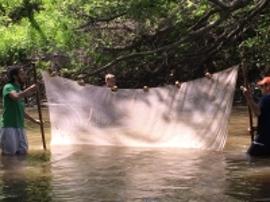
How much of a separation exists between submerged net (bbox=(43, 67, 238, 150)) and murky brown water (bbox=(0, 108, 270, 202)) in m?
0.34

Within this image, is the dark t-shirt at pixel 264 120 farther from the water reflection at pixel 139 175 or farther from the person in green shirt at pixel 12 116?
the person in green shirt at pixel 12 116

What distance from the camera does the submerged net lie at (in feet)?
38.2

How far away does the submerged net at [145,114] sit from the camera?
Answer: 38.2 ft

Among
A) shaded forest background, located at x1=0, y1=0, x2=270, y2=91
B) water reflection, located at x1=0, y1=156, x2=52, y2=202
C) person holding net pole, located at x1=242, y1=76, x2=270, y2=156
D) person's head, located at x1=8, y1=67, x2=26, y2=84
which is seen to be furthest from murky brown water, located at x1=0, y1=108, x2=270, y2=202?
shaded forest background, located at x1=0, y1=0, x2=270, y2=91

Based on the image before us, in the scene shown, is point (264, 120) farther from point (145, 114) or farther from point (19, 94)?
point (19, 94)

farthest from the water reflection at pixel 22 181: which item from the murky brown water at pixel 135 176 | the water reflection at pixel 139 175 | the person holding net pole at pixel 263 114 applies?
the person holding net pole at pixel 263 114

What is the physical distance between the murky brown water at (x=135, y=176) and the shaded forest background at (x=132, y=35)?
8.86 feet

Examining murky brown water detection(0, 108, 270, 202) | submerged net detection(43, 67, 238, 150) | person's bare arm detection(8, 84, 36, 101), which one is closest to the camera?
murky brown water detection(0, 108, 270, 202)

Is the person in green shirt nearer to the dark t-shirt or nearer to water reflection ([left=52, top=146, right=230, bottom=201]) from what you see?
water reflection ([left=52, top=146, right=230, bottom=201])

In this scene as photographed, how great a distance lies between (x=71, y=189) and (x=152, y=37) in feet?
30.0

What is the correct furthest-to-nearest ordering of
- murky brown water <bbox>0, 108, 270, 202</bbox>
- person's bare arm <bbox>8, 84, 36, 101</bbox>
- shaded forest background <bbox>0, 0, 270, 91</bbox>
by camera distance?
shaded forest background <bbox>0, 0, 270, 91</bbox> → person's bare arm <bbox>8, 84, 36, 101</bbox> → murky brown water <bbox>0, 108, 270, 202</bbox>

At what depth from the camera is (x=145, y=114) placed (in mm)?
12406

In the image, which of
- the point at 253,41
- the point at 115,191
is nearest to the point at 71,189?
the point at 115,191

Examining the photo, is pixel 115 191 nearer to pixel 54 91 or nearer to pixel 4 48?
pixel 54 91
